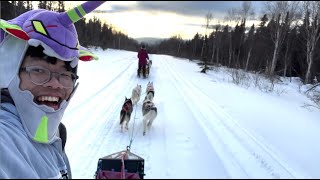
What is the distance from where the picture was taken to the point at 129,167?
1.88 feet

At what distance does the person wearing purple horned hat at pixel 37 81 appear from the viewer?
1162 mm

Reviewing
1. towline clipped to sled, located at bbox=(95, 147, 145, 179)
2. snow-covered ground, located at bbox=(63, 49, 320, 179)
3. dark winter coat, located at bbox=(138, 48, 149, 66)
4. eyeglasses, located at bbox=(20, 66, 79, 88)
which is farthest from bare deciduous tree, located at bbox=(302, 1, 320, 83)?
dark winter coat, located at bbox=(138, 48, 149, 66)

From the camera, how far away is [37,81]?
4.69ft

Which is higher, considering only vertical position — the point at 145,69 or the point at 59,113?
the point at 59,113

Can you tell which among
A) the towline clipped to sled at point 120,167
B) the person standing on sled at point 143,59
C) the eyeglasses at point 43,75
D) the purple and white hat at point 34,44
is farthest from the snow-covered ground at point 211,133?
the person standing on sled at point 143,59

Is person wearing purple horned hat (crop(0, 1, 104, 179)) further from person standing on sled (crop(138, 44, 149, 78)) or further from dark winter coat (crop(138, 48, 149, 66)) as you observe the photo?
dark winter coat (crop(138, 48, 149, 66))

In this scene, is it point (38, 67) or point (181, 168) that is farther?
point (38, 67)

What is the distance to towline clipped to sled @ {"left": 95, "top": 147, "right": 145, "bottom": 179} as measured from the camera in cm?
53

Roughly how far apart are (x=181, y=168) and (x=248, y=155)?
12cm

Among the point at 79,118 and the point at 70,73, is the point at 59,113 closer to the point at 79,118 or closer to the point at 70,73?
the point at 70,73

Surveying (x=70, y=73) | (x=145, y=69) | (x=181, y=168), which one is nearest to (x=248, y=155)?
(x=181, y=168)

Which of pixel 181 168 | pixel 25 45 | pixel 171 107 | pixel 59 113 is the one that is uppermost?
pixel 25 45

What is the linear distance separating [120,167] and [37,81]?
1.01 metres

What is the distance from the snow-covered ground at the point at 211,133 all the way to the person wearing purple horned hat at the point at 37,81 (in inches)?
9.4
